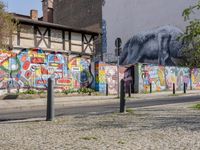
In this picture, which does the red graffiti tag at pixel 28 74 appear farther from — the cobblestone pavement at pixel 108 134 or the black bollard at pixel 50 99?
the cobblestone pavement at pixel 108 134

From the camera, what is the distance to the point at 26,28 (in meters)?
31.8

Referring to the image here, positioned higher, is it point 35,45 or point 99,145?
point 35,45

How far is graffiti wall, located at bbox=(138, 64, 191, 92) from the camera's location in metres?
32.4

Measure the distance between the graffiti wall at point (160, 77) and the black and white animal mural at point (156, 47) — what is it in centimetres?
685

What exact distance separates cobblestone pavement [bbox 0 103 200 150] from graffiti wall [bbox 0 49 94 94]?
1542 cm

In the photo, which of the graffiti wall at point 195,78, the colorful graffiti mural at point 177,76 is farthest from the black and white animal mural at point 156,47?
the colorful graffiti mural at point 177,76

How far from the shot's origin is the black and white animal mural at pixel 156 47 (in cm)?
4431

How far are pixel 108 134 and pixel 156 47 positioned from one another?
39.2 metres

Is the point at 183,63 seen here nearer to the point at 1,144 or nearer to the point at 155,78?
the point at 155,78

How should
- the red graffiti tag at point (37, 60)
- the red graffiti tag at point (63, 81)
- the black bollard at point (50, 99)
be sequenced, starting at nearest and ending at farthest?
the black bollard at point (50, 99) → the red graffiti tag at point (37, 60) → the red graffiti tag at point (63, 81)

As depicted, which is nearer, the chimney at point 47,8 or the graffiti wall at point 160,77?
the graffiti wall at point 160,77

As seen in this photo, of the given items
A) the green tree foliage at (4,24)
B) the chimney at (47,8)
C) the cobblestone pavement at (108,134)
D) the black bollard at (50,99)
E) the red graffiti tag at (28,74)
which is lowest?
the cobblestone pavement at (108,134)

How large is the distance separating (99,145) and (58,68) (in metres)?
21.5

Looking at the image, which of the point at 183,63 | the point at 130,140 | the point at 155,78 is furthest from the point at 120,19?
the point at 130,140
